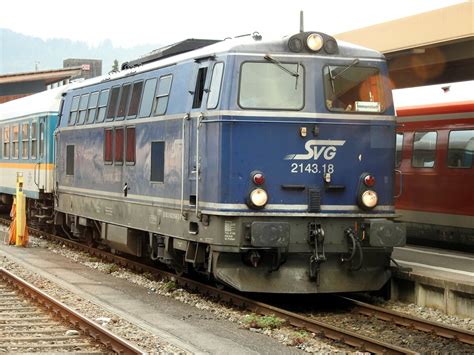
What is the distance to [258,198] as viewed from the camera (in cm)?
973

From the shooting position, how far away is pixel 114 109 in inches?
530

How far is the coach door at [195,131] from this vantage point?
10211 mm

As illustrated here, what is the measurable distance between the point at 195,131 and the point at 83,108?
5447 millimetres

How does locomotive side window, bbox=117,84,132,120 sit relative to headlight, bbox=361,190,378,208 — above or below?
above

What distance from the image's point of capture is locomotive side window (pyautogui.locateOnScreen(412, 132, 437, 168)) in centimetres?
1508

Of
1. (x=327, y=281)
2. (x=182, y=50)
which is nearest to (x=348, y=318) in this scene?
(x=327, y=281)

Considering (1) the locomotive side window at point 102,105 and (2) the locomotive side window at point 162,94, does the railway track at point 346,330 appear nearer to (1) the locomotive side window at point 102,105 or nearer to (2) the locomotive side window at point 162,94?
(2) the locomotive side window at point 162,94

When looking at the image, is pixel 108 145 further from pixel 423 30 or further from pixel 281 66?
pixel 423 30

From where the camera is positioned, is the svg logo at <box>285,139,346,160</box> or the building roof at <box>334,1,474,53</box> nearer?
the svg logo at <box>285,139,346,160</box>

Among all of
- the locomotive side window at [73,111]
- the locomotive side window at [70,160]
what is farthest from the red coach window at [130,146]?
the locomotive side window at [70,160]

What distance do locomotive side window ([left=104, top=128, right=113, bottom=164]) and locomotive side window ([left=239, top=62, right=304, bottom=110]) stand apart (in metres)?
4.23

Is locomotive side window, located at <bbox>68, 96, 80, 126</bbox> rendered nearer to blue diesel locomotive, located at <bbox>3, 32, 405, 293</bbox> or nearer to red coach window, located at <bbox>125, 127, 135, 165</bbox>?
red coach window, located at <bbox>125, 127, 135, 165</bbox>

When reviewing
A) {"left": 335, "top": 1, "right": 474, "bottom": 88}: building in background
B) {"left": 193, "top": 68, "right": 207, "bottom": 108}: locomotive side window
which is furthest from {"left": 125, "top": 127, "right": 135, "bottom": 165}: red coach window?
{"left": 335, "top": 1, "right": 474, "bottom": 88}: building in background

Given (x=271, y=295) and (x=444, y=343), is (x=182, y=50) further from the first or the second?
(x=444, y=343)
